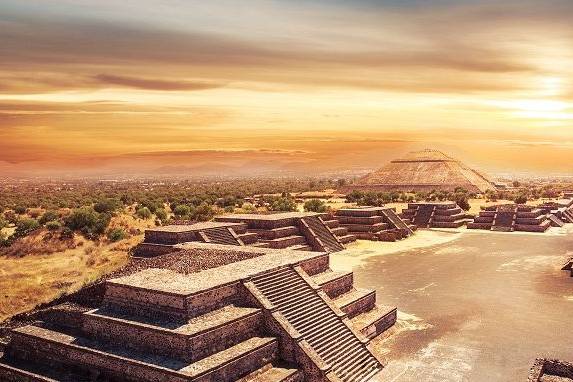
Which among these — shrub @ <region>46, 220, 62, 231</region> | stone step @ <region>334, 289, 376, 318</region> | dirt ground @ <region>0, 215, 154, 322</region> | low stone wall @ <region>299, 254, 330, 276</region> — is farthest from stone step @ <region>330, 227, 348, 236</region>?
shrub @ <region>46, 220, 62, 231</region>

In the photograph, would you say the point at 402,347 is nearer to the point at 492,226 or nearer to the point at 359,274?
the point at 359,274

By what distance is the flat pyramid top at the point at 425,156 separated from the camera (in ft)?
426

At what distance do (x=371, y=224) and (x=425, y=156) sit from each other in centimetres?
9667

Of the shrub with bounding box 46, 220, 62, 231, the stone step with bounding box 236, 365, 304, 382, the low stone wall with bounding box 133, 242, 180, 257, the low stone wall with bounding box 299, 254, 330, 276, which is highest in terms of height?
the low stone wall with bounding box 299, 254, 330, 276

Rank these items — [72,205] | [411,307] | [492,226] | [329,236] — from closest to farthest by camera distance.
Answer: [411,307] → [329,236] → [492,226] → [72,205]

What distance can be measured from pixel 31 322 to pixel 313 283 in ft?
31.4

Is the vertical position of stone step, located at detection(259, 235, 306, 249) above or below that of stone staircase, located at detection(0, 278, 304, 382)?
below

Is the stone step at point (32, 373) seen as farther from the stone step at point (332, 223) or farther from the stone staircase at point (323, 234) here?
the stone step at point (332, 223)

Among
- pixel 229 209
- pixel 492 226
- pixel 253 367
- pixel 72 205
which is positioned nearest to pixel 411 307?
pixel 253 367

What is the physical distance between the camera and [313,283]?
59.4ft

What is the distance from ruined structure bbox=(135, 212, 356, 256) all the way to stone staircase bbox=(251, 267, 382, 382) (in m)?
9.10

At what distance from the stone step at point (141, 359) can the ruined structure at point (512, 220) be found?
38661 mm

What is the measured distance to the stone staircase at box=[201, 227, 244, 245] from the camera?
1073 inches

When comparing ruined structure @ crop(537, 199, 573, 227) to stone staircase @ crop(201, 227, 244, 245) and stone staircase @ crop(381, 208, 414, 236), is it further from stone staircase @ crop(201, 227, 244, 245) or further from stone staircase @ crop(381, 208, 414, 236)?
stone staircase @ crop(201, 227, 244, 245)
